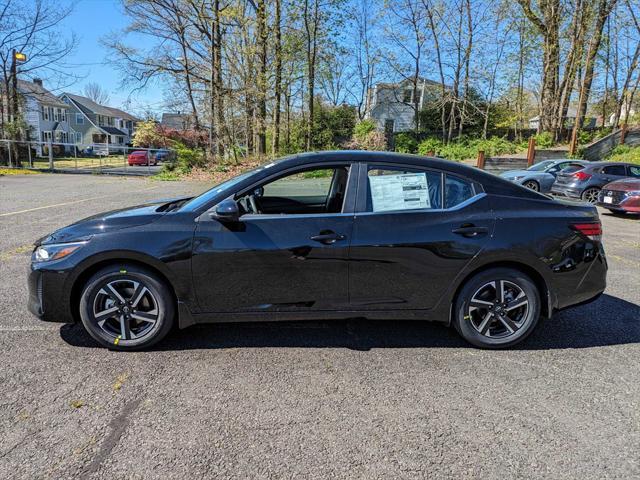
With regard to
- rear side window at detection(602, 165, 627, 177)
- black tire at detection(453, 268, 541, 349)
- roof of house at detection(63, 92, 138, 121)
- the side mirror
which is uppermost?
roof of house at detection(63, 92, 138, 121)

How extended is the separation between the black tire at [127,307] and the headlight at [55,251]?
0.26 m

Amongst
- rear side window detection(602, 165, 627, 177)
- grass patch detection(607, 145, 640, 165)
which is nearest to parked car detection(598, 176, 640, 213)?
rear side window detection(602, 165, 627, 177)

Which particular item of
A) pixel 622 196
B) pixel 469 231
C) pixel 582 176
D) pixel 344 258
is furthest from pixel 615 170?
pixel 344 258

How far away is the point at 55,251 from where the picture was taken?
→ 3.38 m

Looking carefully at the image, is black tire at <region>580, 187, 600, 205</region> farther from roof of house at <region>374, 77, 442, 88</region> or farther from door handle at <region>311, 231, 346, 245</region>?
roof of house at <region>374, 77, 442, 88</region>

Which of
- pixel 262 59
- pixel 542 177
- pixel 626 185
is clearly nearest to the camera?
pixel 626 185

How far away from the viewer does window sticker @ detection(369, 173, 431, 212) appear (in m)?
3.54

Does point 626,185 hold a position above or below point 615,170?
below

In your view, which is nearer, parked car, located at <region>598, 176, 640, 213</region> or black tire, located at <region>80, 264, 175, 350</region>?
black tire, located at <region>80, 264, 175, 350</region>

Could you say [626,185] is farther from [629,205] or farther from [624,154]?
[624,154]

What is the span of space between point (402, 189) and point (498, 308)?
125cm

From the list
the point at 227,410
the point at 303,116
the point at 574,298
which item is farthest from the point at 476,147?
→ the point at 227,410

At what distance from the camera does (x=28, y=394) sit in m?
2.83

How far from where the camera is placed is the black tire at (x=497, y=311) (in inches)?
140
